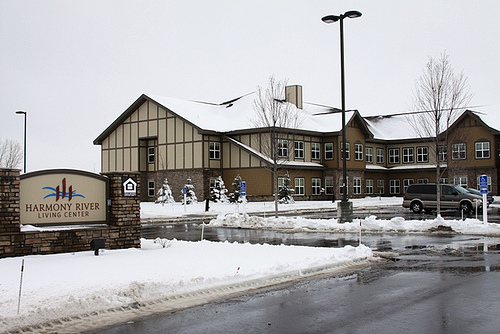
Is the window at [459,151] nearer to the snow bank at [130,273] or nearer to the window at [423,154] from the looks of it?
the window at [423,154]

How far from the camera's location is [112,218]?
583 inches

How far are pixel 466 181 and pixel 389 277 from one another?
4691 centimetres

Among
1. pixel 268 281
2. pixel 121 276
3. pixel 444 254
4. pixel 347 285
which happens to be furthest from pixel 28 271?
pixel 444 254

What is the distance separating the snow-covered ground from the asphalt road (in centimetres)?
91

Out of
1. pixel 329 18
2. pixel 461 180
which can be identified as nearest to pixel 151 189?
pixel 461 180

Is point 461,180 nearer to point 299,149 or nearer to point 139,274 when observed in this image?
point 299,149

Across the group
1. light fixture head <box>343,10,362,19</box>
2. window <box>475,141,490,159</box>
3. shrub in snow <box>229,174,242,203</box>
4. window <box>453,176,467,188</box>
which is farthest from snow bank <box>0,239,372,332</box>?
window <box>453,176,467,188</box>

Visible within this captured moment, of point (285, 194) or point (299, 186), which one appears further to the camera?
point (299, 186)

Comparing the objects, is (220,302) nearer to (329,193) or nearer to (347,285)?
(347,285)

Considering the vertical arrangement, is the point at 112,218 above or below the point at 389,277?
above

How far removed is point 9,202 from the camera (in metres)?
12.8

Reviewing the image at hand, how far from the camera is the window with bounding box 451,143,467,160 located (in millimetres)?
54562

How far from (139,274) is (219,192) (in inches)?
1491

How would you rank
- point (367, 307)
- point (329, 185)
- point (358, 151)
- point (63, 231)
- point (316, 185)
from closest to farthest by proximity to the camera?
1. point (367, 307)
2. point (63, 231)
3. point (316, 185)
4. point (329, 185)
5. point (358, 151)
